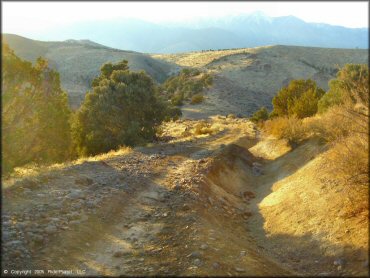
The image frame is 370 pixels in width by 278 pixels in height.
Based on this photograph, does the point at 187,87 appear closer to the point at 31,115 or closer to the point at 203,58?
the point at 203,58

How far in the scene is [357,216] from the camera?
10.2 meters

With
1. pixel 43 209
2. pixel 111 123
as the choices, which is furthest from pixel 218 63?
pixel 43 209

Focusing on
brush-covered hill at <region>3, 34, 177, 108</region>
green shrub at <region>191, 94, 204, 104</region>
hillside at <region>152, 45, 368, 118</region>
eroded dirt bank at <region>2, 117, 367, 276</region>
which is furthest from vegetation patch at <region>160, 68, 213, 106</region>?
eroded dirt bank at <region>2, 117, 367, 276</region>

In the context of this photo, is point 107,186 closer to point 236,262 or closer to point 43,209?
point 43,209

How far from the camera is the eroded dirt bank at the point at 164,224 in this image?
28.3 ft

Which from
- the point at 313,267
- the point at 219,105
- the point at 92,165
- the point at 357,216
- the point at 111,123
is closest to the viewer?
the point at 313,267

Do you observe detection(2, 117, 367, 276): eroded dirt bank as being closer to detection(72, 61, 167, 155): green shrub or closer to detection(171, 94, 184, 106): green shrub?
detection(72, 61, 167, 155): green shrub

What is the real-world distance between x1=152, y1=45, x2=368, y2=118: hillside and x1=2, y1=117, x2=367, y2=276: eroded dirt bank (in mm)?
38489

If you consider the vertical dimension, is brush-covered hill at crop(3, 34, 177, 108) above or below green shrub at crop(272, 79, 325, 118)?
above

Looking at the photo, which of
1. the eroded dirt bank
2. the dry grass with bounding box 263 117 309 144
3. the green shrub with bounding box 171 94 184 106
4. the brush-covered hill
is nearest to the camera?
the eroded dirt bank

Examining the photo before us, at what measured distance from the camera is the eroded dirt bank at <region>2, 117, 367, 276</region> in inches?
339

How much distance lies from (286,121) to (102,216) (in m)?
17.3

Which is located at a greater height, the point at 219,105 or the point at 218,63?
the point at 218,63

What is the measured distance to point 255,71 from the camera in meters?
94.9
